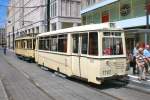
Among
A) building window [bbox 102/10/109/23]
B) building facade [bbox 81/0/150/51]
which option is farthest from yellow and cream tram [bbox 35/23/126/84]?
building window [bbox 102/10/109/23]

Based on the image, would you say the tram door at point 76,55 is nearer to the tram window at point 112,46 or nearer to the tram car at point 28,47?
the tram window at point 112,46

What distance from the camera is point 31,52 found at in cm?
3603

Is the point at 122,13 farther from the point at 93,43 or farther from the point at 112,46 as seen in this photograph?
the point at 93,43

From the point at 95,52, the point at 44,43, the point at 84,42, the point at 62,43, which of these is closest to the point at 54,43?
the point at 62,43

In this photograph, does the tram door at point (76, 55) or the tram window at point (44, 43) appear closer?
the tram door at point (76, 55)

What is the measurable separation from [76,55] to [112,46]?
7.92 feet

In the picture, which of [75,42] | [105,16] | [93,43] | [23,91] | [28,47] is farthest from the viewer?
[105,16]

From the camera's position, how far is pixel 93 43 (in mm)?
16750

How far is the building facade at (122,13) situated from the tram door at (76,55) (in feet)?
20.4

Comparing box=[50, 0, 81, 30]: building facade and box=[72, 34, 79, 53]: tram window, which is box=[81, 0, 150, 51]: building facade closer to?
box=[72, 34, 79, 53]: tram window

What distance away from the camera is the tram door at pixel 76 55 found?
1822cm

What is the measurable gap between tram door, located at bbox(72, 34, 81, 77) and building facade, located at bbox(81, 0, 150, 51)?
6.23 meters

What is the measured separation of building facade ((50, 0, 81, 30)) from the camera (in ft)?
207

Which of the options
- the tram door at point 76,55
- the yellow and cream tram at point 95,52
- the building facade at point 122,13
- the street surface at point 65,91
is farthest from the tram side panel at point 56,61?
the building facade at point 122,13
